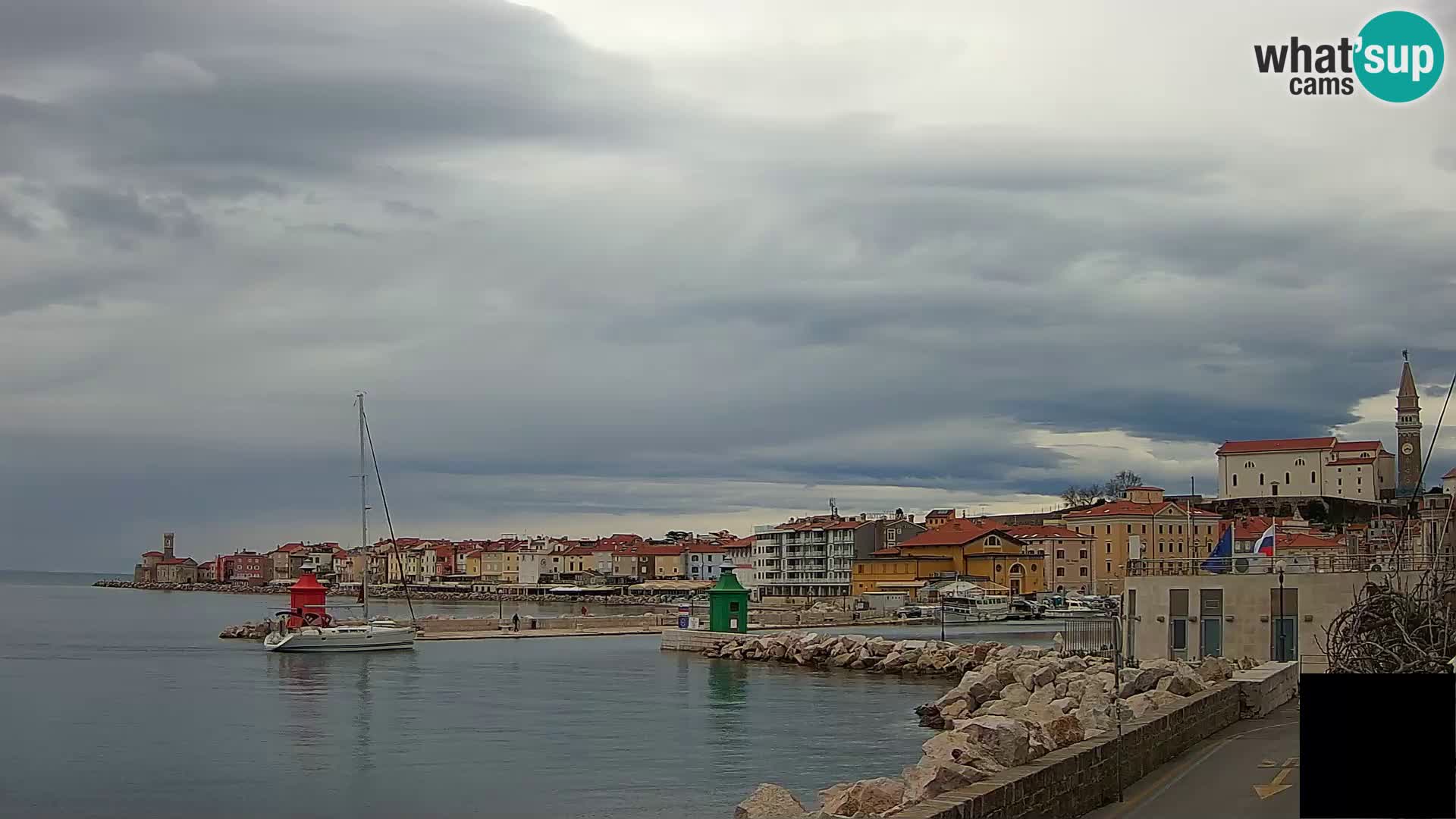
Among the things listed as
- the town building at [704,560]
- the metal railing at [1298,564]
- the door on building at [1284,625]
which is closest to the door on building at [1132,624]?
the metal railing at [1298,564]

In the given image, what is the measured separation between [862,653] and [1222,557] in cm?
2330

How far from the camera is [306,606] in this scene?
69.5m

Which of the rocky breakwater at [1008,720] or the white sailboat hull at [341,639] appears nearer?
the rocky breakwater at [1008,720]

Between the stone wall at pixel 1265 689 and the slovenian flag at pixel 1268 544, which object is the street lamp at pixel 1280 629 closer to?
the slovenian flag at pixel 1268 544

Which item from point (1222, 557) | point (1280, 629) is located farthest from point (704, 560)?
point (1280, 629)

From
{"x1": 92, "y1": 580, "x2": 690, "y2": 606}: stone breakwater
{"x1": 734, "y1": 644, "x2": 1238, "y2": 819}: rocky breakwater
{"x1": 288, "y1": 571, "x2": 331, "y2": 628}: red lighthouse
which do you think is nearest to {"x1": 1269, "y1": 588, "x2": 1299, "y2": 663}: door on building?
{"x1": 734, "y1": 644, "x2": 1238, "y2": 819}: rocky breakwater

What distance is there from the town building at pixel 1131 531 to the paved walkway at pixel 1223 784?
96416 mm

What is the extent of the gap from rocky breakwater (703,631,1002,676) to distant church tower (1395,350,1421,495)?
74691 millimetres

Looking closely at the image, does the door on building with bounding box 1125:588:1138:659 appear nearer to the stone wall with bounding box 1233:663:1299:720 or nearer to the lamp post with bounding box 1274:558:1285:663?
the lamp post with bounding box 1274:558:1285:663

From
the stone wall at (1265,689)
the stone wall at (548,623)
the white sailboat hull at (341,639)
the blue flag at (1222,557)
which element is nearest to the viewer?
the stone wall at (1265,689)

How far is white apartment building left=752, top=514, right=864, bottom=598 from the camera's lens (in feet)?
415

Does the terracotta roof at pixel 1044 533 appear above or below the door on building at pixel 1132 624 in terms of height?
above

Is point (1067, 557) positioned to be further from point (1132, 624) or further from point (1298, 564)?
point (1132, 624)

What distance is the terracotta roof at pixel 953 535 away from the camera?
12225cm
